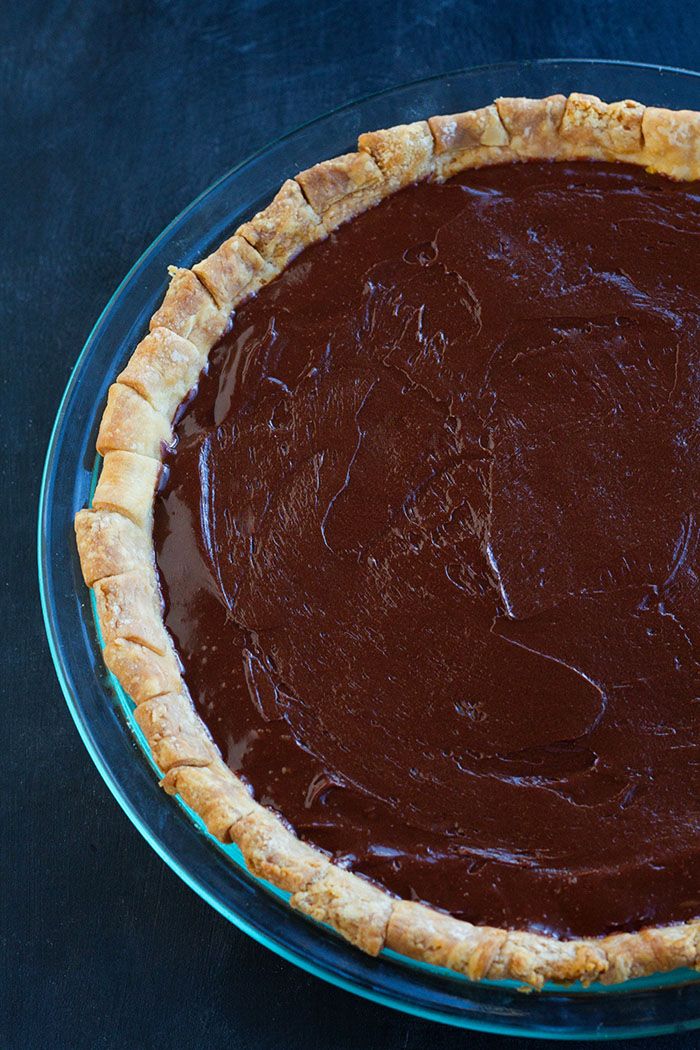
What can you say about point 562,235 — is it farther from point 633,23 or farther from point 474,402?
point 633,23

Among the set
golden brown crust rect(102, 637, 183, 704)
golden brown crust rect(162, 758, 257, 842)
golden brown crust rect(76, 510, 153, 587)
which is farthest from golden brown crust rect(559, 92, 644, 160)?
golden brown crust rect(162, 758, 257, 842)

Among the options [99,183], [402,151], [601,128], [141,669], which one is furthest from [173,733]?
[601,128]

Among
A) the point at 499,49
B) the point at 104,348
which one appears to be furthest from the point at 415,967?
the point at 499,49

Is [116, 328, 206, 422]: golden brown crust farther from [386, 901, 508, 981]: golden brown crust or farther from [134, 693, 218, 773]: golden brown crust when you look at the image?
[386, 901, 508, 981]: golden brown crust

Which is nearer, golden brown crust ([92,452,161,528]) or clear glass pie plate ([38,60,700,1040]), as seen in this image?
clear glass pie plate ([38,60,700,1040])

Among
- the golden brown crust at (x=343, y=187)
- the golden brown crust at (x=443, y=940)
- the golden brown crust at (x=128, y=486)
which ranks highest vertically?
the golden brown crust at (x=343, y=187)

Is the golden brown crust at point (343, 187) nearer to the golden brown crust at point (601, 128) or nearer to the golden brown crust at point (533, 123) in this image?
the golden brown crust at point (533, 123)

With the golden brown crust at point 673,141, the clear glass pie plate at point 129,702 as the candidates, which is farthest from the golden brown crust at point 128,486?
the golden brown crust at point 673,141
